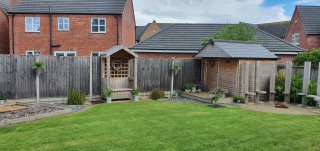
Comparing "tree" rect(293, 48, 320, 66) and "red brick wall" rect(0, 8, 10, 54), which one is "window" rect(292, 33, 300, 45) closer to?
"tree" rect(293, 48, 320, 66)

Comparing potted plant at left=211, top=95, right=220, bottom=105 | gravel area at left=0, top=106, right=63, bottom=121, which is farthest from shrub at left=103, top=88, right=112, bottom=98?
potted plant at left=211, top=95, right=220, bottom=105

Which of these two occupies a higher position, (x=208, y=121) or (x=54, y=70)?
(x=54, y=70)

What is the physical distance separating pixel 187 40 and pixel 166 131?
15920 millimetres

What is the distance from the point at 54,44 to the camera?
77.5ft

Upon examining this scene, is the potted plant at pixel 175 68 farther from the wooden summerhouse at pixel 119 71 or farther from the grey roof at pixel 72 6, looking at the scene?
the grey roof at pixel 72 6

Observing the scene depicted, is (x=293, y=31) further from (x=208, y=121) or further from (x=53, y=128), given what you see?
(x=53, y=128)

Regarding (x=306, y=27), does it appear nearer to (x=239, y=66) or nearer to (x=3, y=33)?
(x=239, y=66)

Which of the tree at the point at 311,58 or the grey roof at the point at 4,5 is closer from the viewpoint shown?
the tree at the point at 311,58

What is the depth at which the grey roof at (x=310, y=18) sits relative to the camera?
32472 millimetres

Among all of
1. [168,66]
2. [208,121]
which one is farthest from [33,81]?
[208,121]

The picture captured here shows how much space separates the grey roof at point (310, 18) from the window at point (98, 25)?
24.2m

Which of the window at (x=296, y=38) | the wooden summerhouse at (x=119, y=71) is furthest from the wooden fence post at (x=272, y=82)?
the window at (x=296, y=38)

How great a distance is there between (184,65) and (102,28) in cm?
1052

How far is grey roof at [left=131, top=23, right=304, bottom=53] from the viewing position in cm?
2144
